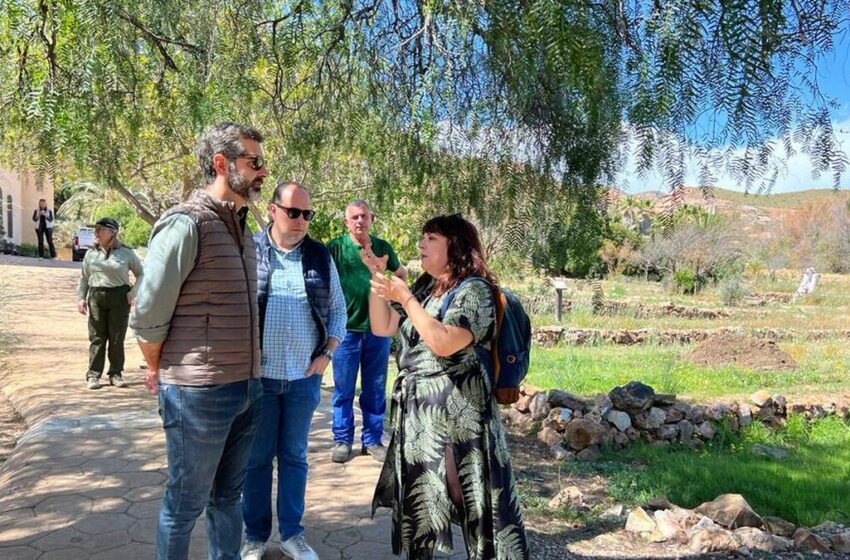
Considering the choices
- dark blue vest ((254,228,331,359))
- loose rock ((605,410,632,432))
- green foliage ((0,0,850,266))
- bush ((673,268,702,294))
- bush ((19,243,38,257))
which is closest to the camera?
green foliage ((0,0,850,266))

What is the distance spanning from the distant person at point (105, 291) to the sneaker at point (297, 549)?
4.30 meters

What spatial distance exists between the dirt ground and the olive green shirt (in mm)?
9133

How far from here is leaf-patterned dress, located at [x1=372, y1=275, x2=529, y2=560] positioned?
8.87 feet

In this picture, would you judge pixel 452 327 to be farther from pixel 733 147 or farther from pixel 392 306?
pixel 733 147

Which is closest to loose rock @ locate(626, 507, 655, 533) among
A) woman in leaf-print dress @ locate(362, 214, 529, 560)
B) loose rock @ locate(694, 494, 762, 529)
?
loose rock @ locate(694, 494, 762, 529)

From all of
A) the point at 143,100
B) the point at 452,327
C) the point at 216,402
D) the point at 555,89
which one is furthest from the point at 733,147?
the point at 143,100

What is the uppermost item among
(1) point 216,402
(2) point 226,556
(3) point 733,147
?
(3) point 733,147

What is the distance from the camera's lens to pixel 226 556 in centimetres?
249

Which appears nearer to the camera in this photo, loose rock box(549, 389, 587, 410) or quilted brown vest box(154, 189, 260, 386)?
quilted brown vest box(154, 189, 260, 386)

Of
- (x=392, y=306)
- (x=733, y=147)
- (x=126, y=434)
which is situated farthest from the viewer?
(x=126, y=434)

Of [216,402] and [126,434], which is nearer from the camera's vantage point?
[216,402]

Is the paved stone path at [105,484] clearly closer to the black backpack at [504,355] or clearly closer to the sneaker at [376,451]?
the sneaker at [376,451]

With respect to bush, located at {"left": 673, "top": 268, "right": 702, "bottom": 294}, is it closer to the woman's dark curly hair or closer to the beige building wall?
the woman's dark curly hair

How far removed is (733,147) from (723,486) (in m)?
4.26
